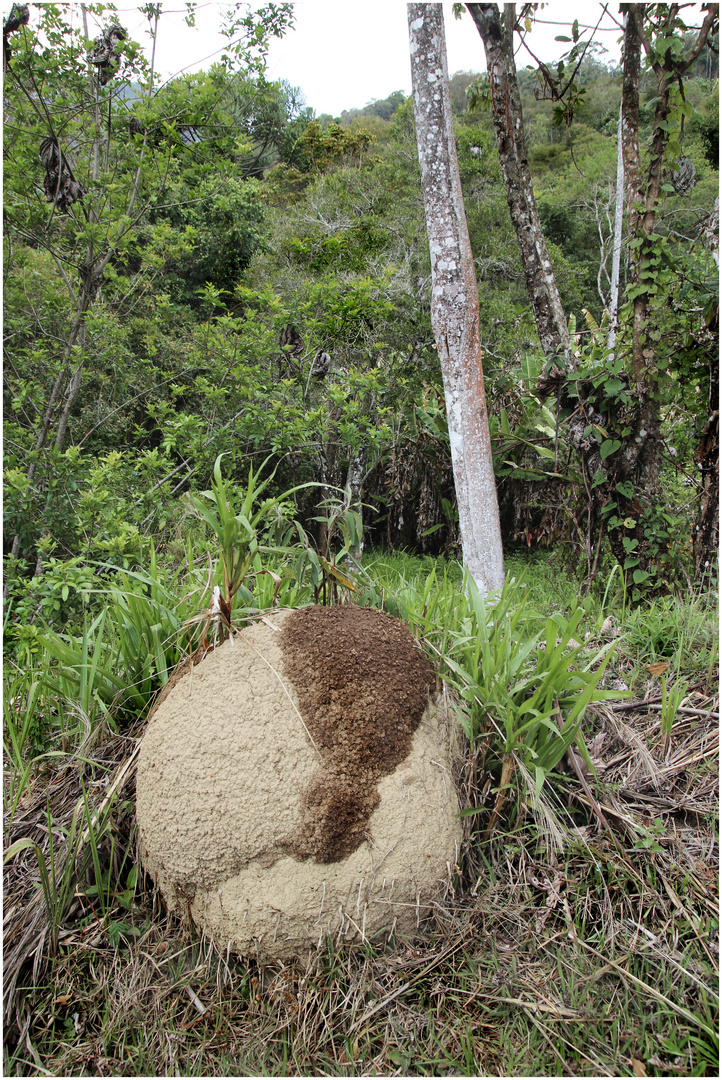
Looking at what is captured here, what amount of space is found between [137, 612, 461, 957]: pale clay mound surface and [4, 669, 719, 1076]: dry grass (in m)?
0.08

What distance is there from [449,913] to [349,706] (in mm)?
617

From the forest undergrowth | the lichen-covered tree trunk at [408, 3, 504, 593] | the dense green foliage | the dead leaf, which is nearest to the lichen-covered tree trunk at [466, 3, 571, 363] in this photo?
the dense green foliage

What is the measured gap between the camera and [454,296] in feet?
12.1

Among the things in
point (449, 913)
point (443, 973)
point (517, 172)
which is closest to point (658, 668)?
point (449, 913)

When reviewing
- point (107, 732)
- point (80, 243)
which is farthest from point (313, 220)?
point (107, 732)

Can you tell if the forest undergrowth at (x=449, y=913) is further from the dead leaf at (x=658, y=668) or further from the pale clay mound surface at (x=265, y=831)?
the dead leaf at (x=658, y=668)

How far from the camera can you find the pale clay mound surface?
5.19 feet

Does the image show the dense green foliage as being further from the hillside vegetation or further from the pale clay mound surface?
the pale clay mound surface

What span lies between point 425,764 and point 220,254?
13.7m

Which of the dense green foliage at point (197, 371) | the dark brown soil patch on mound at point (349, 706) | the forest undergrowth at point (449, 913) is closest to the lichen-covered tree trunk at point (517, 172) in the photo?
the dense green foliage at point (197, 371)

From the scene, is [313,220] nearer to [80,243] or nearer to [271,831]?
[80,243]

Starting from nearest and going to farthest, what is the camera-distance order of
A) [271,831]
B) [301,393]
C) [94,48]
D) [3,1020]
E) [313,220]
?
[3,1020]
[271,831]
[94,48]
[301,393]
[313,220]

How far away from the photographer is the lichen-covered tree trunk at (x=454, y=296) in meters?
3.57

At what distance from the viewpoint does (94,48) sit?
3.74 metres
